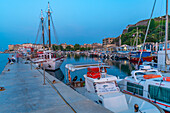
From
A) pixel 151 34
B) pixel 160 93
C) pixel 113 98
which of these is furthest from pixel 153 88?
pixel 151 34

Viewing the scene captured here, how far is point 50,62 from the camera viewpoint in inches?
1395

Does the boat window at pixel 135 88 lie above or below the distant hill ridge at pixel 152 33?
below

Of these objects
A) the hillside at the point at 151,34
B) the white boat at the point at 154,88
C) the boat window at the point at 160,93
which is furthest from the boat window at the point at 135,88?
the hillside at the point at 151,34

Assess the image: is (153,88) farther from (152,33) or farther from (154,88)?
(152,33)

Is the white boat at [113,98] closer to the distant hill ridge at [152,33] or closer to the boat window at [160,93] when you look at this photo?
the boat window at [160,93]

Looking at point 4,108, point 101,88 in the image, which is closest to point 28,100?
point 4,108

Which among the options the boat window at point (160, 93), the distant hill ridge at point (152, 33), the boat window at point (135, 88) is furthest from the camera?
the distant hill ridge at point (152, 33)

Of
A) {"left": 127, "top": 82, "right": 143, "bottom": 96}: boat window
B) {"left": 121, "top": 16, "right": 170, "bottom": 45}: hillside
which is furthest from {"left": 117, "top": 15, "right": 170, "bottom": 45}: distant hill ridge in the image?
{"left": 127, "top": 82, "right": 143, "bottom": 96}: boat window

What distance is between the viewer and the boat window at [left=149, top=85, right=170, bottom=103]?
9.59 meters

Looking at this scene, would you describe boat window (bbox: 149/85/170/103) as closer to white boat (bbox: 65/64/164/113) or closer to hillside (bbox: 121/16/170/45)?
white boat (bbox: 65/64/164/113)

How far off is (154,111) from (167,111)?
7.94ft

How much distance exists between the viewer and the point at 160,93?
1002cm

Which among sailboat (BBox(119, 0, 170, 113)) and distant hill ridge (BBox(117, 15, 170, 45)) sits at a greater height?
distant hill ridge (BBox(117, 15, 170, 45))

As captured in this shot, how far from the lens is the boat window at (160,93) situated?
9594 millimetres
